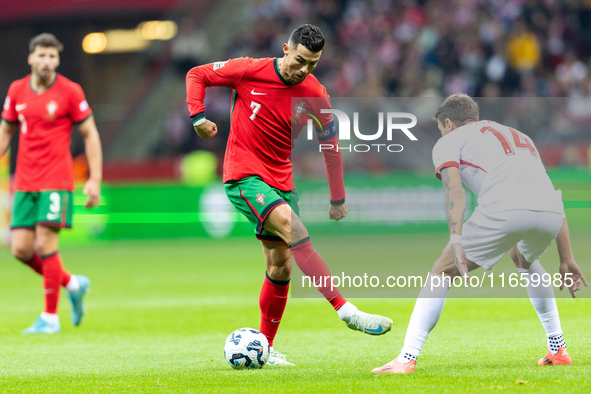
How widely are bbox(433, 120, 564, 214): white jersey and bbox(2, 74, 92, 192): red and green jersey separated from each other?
4291 millimetres

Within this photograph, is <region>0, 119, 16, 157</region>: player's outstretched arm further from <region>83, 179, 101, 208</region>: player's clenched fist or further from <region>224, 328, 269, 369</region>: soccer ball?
<region>224, 328, 269, 369</region>: soccer ball

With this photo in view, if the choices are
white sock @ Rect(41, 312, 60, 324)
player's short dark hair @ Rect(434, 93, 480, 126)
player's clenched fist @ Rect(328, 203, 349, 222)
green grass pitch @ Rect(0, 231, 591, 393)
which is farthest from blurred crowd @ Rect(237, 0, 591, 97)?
player's short dark hair @ Rect(434, 93, 480, 126)

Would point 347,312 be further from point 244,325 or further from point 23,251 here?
point 23,251

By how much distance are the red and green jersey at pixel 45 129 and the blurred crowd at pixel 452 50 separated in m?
10.9

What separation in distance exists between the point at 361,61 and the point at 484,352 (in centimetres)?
1615

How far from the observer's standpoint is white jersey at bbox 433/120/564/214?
4.63 meters

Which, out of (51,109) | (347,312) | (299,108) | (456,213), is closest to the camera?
(456,213)

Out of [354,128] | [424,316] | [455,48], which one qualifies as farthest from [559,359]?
[455,48]

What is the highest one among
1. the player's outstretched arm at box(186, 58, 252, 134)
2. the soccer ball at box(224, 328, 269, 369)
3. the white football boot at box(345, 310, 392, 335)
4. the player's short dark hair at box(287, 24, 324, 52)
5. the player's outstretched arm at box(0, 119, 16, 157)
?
the player's short dark hair at box(287, 24, 324, 52)

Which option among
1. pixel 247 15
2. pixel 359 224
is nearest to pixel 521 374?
pixel 359 224

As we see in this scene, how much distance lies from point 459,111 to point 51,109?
14.4ft

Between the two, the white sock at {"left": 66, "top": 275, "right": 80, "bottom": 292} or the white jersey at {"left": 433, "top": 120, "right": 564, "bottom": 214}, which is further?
the white sock at {"left": 66, "top": 275, "right": 80, "bottom": 292}

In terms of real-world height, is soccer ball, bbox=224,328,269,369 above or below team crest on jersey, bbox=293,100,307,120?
below

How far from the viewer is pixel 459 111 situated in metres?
4.80
